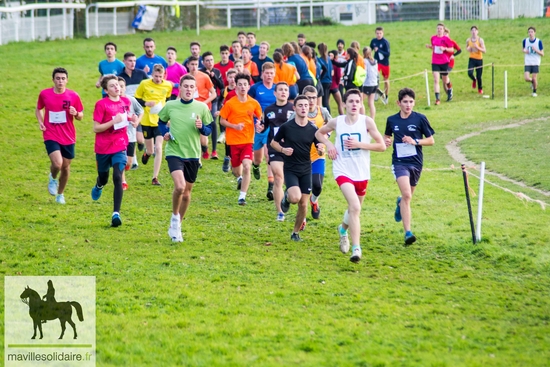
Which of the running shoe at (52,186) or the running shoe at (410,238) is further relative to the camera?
the running shoe at (52,186)

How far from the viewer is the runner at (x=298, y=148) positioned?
11320 millimetres

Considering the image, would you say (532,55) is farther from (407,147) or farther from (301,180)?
(301,180)

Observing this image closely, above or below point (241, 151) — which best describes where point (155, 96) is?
above

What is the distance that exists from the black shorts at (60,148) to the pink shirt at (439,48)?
53.2 feet

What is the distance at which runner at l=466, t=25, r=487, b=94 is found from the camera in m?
27.8

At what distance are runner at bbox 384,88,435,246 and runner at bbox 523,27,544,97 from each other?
→ 17848mm

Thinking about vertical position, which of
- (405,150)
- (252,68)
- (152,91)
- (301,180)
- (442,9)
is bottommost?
(301,180)

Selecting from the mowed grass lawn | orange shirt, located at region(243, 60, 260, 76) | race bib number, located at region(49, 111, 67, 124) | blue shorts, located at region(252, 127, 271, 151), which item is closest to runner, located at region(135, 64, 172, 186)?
the mowed grass lawn

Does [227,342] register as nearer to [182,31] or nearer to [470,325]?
[470,325]

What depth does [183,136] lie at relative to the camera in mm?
11328

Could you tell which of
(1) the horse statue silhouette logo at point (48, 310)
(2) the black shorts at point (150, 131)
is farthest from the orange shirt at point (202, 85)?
(1) the horse statue silhouette logo at point (48, 310)

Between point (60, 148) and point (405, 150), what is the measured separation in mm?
5631

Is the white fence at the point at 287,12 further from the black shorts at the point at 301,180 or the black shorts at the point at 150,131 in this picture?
the black shorts at the point at 301,180

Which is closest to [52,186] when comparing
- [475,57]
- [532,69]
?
[475,57]
